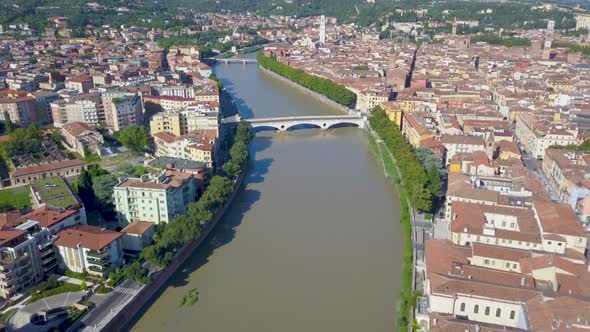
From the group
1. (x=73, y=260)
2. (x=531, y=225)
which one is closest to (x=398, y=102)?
(x=531, y=225)

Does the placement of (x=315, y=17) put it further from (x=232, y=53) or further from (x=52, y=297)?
(x=52, y=297)

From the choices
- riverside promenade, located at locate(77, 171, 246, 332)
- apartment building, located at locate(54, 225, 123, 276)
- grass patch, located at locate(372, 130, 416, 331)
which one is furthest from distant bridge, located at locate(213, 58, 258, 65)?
apartment building, located at locate(54, 225, 123, 276)

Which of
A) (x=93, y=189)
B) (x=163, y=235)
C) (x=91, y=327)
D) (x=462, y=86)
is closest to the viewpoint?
(x=91, y=327)

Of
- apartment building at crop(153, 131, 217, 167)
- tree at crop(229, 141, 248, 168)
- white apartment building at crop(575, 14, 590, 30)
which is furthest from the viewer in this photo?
white apartment building at crop(575, 14, 590, 30)

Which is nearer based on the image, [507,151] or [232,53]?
[507,151]

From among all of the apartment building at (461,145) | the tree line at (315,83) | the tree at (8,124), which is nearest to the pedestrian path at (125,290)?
the apartment building at (461,145)

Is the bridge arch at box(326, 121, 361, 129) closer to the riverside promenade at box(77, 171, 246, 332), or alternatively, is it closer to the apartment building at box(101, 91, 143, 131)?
the apartment building at box(101, 91, 143, 131)
